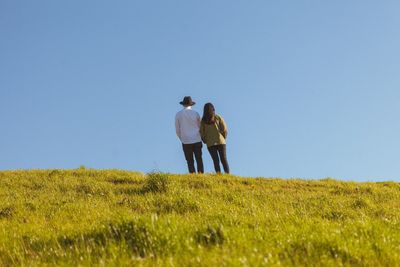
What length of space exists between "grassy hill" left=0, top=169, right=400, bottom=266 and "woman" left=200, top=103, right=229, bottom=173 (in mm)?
5431

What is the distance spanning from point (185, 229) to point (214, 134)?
1370 cm

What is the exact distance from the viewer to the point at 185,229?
616 cm

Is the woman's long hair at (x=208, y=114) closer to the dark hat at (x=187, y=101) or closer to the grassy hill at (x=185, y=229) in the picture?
the dark hat at (x=187, y=101)

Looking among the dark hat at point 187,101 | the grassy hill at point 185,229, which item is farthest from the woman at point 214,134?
the grassy hill at point 185,229

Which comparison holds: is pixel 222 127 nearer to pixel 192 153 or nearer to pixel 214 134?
pixel 214 134

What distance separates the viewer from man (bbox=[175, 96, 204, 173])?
19969 millimetres

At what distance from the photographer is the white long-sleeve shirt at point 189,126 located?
786 inches

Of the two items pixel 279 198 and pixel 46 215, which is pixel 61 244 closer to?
pixel 46 215

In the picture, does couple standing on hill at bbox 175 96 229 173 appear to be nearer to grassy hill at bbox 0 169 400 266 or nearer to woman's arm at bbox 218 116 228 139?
woman's arm at bbox 218 116 228 139

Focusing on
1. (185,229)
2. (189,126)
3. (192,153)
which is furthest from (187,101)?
(185,229)

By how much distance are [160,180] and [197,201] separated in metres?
2.97

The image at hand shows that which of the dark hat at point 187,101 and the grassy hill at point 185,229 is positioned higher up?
the dark hat at point 187,101

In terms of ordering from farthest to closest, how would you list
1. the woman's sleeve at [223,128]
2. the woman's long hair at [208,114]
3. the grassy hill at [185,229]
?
the woman's sleeve at [223,128] < the woman's long hair at [208,114] < the grassy hill at [185,229]

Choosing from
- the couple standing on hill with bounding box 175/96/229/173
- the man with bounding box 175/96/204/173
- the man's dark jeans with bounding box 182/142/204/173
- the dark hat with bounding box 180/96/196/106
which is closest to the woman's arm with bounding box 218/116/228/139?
the couple standing on hill with bounding box 175/96/229/173
